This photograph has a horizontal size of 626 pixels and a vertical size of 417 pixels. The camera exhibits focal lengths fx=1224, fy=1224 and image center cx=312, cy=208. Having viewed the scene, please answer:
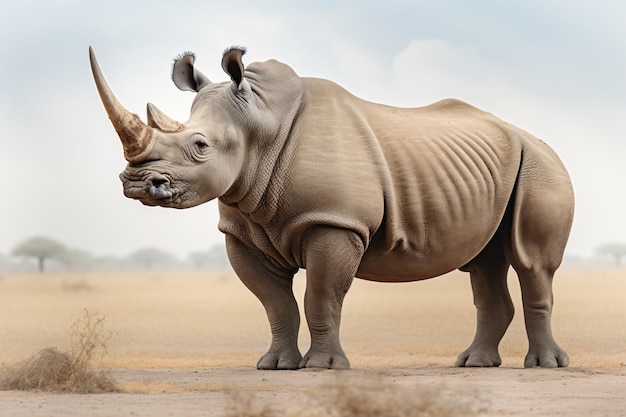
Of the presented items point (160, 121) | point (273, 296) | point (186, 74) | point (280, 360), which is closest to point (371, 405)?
point (160, 121)

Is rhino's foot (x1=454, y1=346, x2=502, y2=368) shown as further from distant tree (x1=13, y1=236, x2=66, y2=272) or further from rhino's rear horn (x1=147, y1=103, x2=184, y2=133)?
distant tree (x1=13, y1=236, x2=66, y2=272)

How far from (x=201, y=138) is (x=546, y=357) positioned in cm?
428

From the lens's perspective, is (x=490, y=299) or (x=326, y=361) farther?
(x=490, y=299)

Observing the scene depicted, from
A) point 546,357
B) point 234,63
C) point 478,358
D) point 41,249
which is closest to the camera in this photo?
point 234,63

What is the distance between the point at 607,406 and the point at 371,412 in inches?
85.6

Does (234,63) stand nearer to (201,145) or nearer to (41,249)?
(201,145)

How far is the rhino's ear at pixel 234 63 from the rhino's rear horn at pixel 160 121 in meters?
0.81

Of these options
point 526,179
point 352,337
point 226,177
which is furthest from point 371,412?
point 352,337

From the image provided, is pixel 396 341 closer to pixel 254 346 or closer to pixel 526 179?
pixel 254 346

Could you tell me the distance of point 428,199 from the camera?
11195 mm

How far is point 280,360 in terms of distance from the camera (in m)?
11.1

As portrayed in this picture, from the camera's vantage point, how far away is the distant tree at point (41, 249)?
211 feet

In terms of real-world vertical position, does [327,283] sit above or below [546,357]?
above

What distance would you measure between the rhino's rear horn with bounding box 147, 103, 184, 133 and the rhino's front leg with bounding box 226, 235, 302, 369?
5.42 feet
